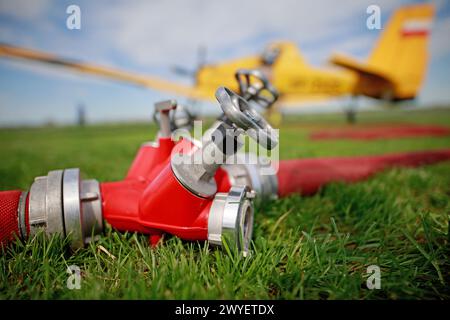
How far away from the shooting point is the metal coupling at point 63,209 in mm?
923

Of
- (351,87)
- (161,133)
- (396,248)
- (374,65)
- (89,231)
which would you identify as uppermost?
(374,65)

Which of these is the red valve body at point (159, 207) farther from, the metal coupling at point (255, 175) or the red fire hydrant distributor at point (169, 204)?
the metal coupling at point (255, 175)

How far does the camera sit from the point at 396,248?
1.10m

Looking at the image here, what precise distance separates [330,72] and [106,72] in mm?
10041

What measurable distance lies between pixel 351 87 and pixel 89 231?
13106mm

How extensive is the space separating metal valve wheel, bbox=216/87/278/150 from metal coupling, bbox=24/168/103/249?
2.05ft

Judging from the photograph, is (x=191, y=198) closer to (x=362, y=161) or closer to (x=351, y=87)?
(x=362, y=161)

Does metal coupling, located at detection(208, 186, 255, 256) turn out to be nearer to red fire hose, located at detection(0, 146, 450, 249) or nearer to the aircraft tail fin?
red fire hose, located at detection(0, 146, 450, 249)

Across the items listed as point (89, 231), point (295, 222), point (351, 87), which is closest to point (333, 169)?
point (295, 222)

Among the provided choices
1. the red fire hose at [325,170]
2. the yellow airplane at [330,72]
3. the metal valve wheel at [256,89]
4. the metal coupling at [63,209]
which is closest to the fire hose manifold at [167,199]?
the metal coupling at [63,209]

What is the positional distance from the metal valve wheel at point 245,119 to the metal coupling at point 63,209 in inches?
24.6

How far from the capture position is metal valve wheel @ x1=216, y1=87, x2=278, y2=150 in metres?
0.75

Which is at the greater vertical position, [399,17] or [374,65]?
[399,17]
